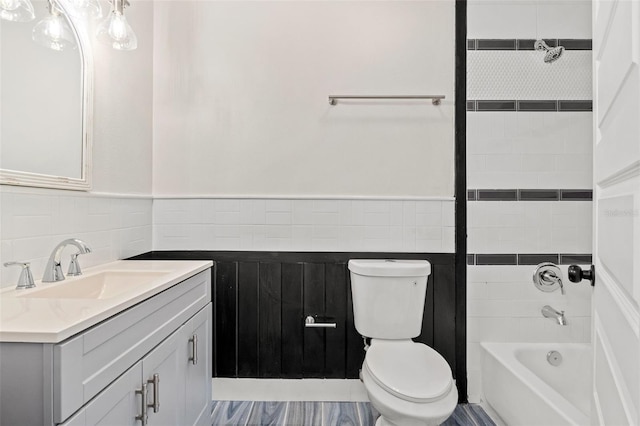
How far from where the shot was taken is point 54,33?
52.7 inches

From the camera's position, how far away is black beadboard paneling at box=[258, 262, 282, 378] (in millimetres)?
2096

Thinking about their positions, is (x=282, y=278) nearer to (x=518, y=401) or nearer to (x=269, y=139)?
(x=269, y=139)

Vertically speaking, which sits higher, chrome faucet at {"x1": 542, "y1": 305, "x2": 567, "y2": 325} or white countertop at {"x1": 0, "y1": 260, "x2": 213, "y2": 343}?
white countertop at {"x1": 0, "y1": 260, "x2": 213, "y2": 343}

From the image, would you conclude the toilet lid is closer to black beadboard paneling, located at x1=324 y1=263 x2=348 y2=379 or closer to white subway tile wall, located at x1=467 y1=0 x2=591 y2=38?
black beadboard paneling, located at x1=324 y1=263 x2=348 y2=379

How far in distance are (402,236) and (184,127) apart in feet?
4.60

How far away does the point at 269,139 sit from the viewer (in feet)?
6.92

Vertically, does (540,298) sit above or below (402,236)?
below

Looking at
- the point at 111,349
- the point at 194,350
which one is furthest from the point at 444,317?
the point at 111,349

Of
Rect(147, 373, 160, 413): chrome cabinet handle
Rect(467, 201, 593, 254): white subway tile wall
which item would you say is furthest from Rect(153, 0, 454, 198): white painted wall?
Rect(147, 373, 160, 413): chrome cabinet handle

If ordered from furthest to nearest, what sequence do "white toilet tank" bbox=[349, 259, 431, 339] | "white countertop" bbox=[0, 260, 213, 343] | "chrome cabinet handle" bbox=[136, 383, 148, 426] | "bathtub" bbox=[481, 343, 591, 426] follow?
"white toilet tank" bbox=[349, 259, 431, 339] < "bathtub" bbox=[481, 343, 591, 426] < "chrome cabinet handle" bbox=[136, 383, 148, 426] < "white countertop" bbox=[0, 260, 213, 343]

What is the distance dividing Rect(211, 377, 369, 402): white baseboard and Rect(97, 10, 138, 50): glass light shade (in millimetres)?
1782

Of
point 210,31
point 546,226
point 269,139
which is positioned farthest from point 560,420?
point 210,31

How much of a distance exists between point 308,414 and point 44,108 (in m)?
1.83

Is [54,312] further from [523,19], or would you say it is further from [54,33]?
[523,19]
